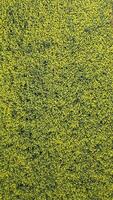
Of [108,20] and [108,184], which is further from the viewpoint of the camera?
[108,20]

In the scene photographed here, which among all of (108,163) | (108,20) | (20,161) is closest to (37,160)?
(20,161)

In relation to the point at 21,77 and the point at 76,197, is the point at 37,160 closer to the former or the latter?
the point at 76,197

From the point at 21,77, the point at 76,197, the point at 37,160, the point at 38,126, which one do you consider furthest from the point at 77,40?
the point at 76,197

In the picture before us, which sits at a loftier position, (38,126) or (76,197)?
(38,126)

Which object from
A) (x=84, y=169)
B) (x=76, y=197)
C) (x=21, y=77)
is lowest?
(x=76, y=197)

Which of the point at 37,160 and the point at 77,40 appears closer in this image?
the point at 37,160

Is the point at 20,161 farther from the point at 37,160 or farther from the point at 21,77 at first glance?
the point at 21,77
